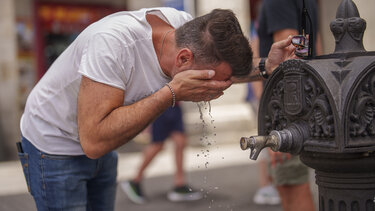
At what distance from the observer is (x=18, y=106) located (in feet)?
28.0

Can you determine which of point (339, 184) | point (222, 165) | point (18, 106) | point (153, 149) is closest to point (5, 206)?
point (153, 149)

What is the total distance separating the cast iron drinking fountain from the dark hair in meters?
0.21

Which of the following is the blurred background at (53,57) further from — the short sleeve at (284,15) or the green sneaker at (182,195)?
the short sleeve at (284,15)

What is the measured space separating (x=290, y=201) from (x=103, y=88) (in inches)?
59.7

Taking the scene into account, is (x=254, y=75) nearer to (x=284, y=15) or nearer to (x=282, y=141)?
(x=284, y=15)

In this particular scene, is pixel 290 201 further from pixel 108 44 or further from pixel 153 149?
pixel 153 149

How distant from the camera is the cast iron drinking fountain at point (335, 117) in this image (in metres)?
1.75

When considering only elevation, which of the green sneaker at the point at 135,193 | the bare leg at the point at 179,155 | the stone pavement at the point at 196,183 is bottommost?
the stone pavement at the point at 196,183

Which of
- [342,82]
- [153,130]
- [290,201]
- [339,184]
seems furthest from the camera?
[153,130]

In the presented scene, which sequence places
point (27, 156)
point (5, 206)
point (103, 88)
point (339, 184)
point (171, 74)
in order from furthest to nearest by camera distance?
point (5, 206) < point (27, 156) < point (171, 74) < point (103, 88) < point (339, 184)

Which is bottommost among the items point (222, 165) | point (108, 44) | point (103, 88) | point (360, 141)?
point (222, 165)

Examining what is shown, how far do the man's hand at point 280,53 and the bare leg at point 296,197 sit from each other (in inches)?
35.2

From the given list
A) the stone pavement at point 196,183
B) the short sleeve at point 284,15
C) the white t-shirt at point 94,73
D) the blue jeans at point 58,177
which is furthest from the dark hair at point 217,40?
the stone pavement at point 196,183

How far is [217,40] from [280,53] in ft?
1.42
